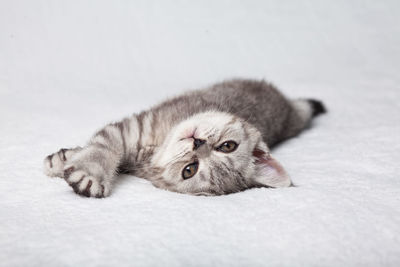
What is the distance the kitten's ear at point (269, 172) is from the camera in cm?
158

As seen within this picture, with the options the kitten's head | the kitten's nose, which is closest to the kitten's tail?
the kitten's head

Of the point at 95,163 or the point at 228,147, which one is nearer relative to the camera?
the point at 95,163

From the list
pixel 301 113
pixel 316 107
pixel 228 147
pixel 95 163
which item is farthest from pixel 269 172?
pixel 316 107

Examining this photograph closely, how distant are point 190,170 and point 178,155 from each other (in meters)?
0.07

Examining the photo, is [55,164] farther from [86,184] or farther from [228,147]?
[228,147]

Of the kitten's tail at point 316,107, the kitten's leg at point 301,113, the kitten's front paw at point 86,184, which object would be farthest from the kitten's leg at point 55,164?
the kitten's tail at point 316,107

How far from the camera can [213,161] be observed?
5.35 ft

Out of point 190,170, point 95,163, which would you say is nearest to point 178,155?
point 190,170

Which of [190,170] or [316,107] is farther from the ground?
[316,107]

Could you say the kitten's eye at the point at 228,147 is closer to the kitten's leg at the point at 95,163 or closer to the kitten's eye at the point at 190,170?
Result: the kitten's eye at the point at 190,170

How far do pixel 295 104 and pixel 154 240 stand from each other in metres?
1.90

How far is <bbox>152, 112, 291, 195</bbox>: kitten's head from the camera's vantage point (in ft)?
5.25

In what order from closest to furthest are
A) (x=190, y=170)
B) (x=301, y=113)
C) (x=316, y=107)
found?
(x=190, y=170)
(x=301, y=113)
(x=316, y=107)

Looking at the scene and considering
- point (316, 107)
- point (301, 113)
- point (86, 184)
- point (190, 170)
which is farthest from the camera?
point (316, 107)
